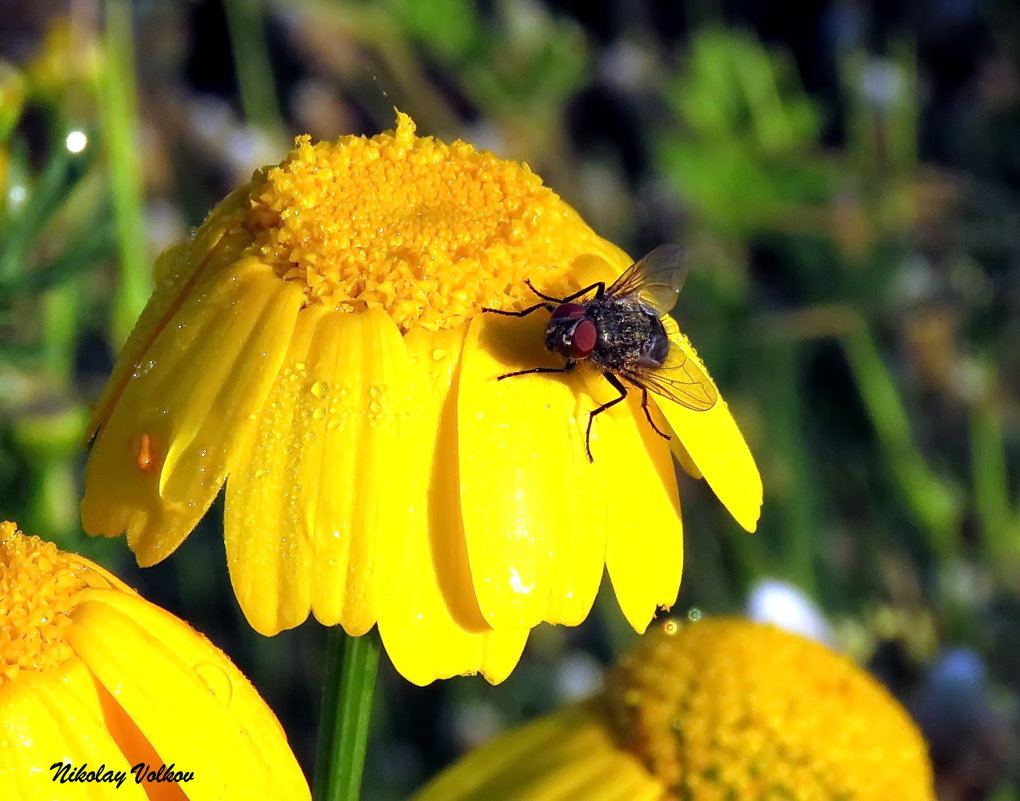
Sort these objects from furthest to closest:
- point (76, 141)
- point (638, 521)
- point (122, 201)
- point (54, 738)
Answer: point (122, 201) < point (76, 141) < point (638, 521) < point (54, 738)

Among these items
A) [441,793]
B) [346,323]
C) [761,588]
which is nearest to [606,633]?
[761,588]

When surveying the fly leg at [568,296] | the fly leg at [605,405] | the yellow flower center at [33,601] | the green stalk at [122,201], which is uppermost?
the yellow flower center at [33,601]

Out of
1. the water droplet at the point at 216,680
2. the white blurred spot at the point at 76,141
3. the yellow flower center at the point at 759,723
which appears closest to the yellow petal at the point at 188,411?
the water droplet at the point at 216,680

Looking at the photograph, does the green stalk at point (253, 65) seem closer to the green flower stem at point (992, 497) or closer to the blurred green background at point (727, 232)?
the blurred green background at point (727, 232)

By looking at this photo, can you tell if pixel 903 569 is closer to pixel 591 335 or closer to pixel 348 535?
pixel 591 335

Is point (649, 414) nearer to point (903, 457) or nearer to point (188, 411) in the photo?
point (188, 411)

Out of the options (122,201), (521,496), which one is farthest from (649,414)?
(122,201)

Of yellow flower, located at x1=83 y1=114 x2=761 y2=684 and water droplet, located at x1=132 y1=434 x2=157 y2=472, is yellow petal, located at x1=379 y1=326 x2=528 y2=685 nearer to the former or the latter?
yellow flower, located at x1=83 y1=114 x2=761 y2=684
